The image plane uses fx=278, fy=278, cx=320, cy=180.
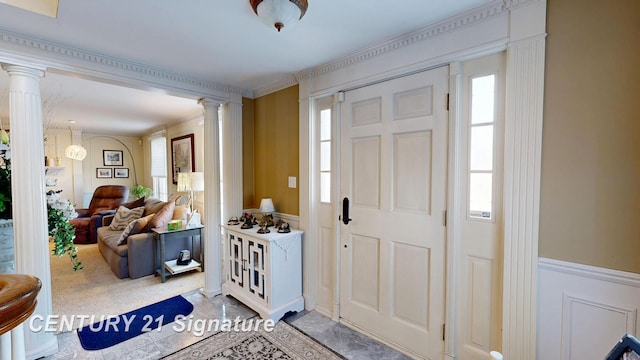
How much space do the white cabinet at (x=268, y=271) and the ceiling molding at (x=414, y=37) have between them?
1516 millimetres

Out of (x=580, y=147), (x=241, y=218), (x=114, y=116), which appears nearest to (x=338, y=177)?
(x=241, y=218)

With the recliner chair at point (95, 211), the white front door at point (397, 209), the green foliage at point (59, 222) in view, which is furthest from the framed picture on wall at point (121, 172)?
the white front door at point (397, 209)

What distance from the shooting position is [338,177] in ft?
7.93

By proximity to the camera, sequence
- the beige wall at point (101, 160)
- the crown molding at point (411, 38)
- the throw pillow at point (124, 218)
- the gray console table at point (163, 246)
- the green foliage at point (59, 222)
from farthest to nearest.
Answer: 1. the beige wall at point (101, 160)
2. the throw pillow at point (124, 218)
3. the gray console table at point (163, 246)
4. the green foliage at point (59, 222)
5. the crown molding at point (411, 38)

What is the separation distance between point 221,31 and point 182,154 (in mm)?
3708

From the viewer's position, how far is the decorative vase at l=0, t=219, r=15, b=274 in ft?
6.53

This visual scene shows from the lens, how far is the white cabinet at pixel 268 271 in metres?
2.45

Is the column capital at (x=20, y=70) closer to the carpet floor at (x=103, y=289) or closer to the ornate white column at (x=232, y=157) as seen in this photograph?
the ornate white column at (x=232, y=157)

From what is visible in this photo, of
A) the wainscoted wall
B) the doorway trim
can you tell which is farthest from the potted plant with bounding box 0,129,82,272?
the wainscoted wall

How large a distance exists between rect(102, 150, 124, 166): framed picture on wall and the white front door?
6614 millimetres

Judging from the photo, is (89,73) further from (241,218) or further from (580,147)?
(580,147)

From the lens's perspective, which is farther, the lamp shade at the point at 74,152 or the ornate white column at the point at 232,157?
the lamp shade at the point at 74,152

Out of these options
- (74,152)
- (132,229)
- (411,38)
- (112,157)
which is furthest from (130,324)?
(112,157)

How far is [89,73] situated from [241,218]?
1.78 metres
